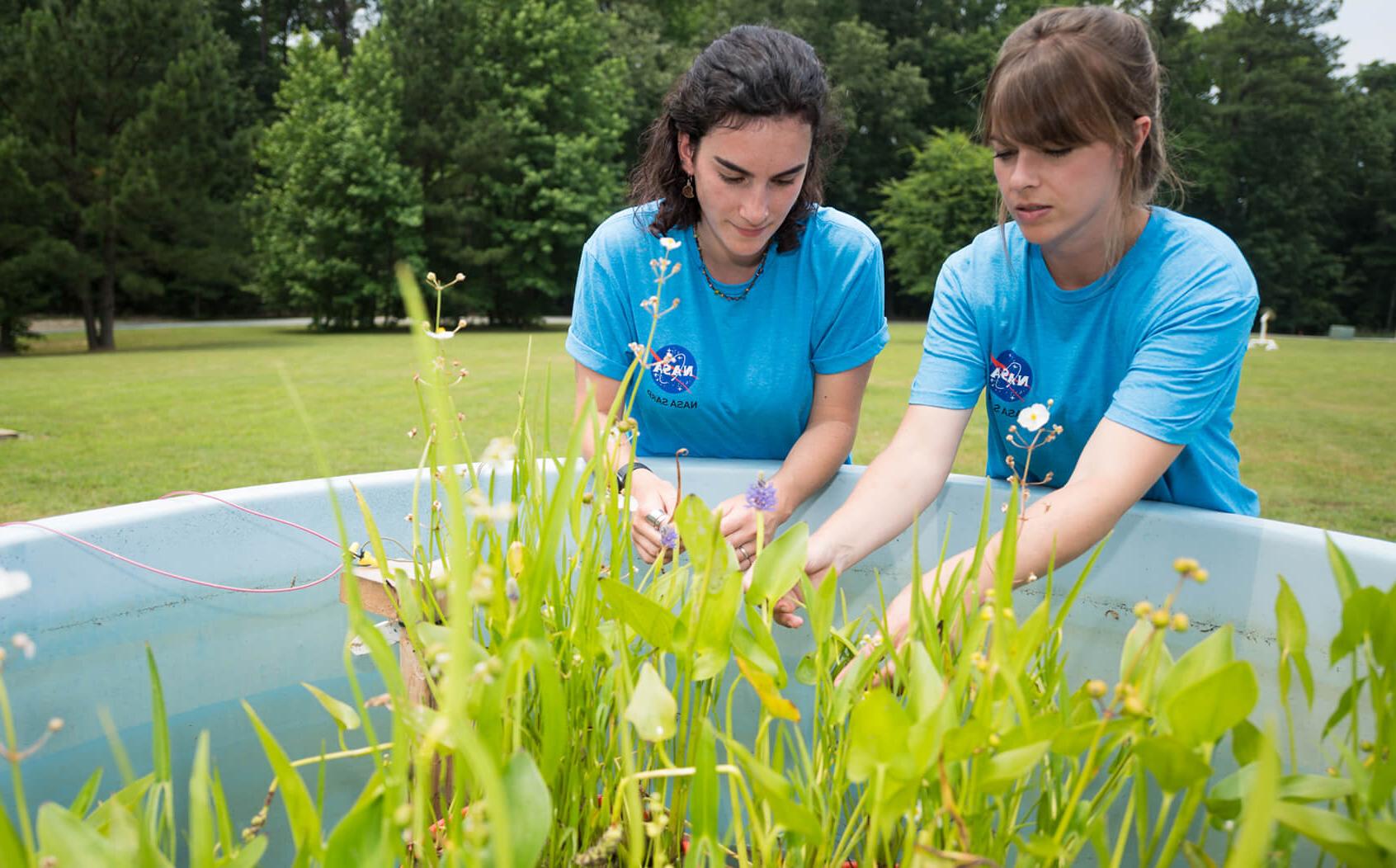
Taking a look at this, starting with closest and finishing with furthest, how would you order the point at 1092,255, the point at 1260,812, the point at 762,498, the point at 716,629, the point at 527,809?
the point at 1260,812
the point at 527,809
the point at 716,629
the point at 762,498
the point at 1092,255

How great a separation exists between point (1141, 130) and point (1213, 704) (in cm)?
100

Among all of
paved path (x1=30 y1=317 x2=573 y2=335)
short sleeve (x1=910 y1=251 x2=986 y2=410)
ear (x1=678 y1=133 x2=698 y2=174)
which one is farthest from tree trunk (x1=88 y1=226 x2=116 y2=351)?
short sleeve (x1=910 y1=251 x2=986 y2=410)

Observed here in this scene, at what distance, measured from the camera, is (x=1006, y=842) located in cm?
64

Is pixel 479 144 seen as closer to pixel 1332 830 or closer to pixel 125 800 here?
pixel 125 800

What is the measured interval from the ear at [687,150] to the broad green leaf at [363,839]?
125 centimetres

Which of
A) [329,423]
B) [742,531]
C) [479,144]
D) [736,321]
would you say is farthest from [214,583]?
[479,144]

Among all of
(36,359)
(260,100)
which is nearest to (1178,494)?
(36,359)

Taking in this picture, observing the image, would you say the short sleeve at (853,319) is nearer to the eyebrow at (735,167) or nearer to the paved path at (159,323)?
the eyebrow at (735,167)

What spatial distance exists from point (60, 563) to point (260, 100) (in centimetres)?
2715

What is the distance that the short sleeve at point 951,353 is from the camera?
4.64 ft

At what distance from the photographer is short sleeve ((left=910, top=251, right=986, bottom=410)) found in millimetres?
1415

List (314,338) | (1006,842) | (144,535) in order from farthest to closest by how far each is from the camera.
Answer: (314,338) → (144,535) → (1006,842)

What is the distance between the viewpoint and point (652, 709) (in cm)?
58

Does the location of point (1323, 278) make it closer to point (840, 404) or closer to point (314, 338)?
point (314, 338)
